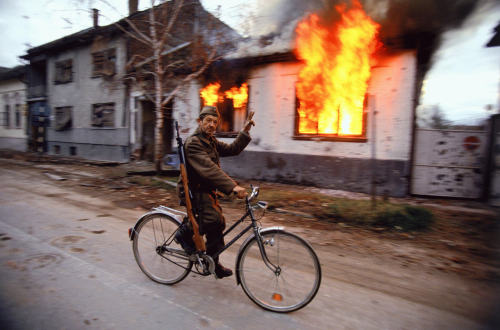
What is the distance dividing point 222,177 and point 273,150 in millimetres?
7894

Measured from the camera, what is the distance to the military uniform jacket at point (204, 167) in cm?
277

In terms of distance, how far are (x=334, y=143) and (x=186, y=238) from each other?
23.8 ft

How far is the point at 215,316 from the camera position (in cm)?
266

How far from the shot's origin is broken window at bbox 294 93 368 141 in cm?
905

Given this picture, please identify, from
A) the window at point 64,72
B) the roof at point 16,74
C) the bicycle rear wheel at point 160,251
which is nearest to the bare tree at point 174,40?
the bicycle rear wheel at point 160,251

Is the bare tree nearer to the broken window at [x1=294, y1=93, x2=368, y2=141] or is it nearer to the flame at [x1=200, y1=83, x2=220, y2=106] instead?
the flame at [x1=200, y1=83, x2=220, y2=106]

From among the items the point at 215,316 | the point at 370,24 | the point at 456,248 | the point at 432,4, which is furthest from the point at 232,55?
the point at 215,316

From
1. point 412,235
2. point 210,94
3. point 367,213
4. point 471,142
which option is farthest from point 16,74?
point 471,142

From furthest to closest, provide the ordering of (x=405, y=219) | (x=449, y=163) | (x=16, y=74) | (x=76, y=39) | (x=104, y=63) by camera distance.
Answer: (x=16, y=74) → (x=76, y=39) → (x=104, y=63) → (x=449, y=163) → (x=405, y=219)

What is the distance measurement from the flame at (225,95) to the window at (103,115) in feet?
25.2

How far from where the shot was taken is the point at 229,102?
39.3 feet

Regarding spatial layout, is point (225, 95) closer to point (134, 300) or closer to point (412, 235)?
point (412, 235)

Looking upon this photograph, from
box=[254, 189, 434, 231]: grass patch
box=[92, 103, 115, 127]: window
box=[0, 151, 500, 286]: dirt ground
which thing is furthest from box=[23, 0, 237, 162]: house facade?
box=[254, 189, 434, 231]: grass patch

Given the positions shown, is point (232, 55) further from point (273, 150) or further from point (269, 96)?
point (273, 150)
